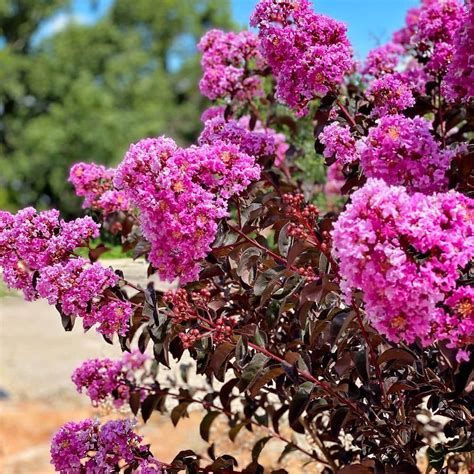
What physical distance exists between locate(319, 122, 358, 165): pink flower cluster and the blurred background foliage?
1596 cm

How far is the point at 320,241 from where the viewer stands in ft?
5.81

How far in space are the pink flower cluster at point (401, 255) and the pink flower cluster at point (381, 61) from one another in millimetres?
1440

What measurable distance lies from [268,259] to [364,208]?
68 centimetres

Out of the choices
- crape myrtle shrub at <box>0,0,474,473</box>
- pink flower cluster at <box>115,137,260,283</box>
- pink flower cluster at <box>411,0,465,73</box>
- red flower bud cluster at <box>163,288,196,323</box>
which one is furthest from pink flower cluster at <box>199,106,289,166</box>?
pink flower cluster at <box>411,0,465,73</box>

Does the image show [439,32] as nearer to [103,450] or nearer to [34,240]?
[34,240]

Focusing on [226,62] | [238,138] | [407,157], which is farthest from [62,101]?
[407,157]

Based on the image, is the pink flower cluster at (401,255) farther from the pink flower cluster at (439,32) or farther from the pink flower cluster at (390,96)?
the pink flower cluster at (439,32)

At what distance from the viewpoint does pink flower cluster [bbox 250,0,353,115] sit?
197 cm

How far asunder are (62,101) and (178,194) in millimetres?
19065

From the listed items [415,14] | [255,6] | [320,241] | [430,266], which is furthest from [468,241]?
[415,14]

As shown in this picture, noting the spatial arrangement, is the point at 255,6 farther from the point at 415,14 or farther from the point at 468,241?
the point at 415,14

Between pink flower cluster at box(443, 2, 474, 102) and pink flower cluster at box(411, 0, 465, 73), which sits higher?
pink flower cluster at box(411, 0, 465, 73)

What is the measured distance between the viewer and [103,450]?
84.5 inches

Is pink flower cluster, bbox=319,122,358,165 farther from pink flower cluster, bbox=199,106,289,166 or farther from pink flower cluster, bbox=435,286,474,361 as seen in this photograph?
pink flower cluster, bbox=435,286,474,361
